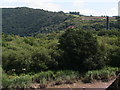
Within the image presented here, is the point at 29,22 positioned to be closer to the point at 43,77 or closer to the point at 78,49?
the point at 78,49

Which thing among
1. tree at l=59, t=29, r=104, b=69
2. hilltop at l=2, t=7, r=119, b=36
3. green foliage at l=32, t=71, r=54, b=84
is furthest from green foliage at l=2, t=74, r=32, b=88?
hilltop at l=2, t=7, r=119, b=36

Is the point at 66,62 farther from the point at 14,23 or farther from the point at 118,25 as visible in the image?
the point at 14,23

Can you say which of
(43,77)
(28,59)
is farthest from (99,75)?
(28,59)

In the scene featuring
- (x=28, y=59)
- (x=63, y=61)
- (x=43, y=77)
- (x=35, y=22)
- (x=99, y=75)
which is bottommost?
(x=99, y=75)

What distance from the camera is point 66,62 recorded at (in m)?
24.4

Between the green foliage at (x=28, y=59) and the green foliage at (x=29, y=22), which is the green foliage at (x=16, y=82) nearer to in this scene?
the green foliage at (x=28, y=59)

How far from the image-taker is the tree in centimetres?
2361

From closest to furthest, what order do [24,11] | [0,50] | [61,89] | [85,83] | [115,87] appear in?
→ [115,87]
[61,89]
[85,83]
[0,50]
[24,11]

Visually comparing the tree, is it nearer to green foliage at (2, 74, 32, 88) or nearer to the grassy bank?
the grassy bank

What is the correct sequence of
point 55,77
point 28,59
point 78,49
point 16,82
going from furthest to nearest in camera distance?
point 78,49
point 28,59
point 55,77
point 16,82

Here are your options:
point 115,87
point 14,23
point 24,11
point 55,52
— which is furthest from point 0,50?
point 24,11

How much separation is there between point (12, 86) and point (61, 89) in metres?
3.92

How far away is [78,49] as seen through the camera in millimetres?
23609

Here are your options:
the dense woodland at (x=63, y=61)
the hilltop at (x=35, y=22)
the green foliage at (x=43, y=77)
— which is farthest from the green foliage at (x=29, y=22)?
the green foliage at (x=43, y=77)
